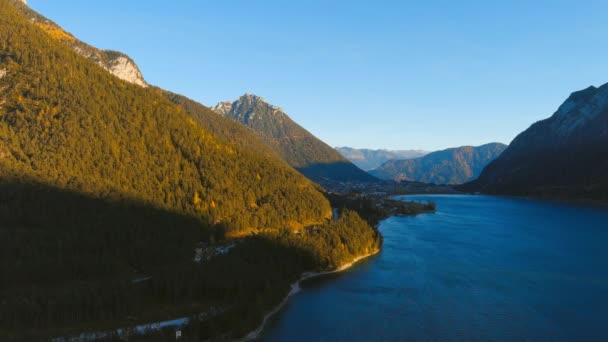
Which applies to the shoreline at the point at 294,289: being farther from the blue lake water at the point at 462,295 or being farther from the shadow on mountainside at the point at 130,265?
the blue lake water at the point at 462,295

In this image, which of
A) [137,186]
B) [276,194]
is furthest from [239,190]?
[137,186]

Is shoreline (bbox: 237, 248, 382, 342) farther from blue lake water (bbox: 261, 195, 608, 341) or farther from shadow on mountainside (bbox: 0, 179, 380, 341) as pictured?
blue lake water (bbox: 261, 195, 608, 341)

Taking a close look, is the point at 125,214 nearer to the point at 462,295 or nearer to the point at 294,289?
the point at 294,289

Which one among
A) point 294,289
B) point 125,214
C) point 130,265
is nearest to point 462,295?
point 294,289

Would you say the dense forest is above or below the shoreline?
above

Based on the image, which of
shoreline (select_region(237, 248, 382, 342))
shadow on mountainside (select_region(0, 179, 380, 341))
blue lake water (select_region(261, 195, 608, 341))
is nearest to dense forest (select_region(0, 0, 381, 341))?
shadow on mountainside (select_region(0, 179, 380, 341))

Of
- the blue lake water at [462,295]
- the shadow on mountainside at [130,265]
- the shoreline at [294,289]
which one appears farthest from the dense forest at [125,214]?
the blue lake water at [462,295]
